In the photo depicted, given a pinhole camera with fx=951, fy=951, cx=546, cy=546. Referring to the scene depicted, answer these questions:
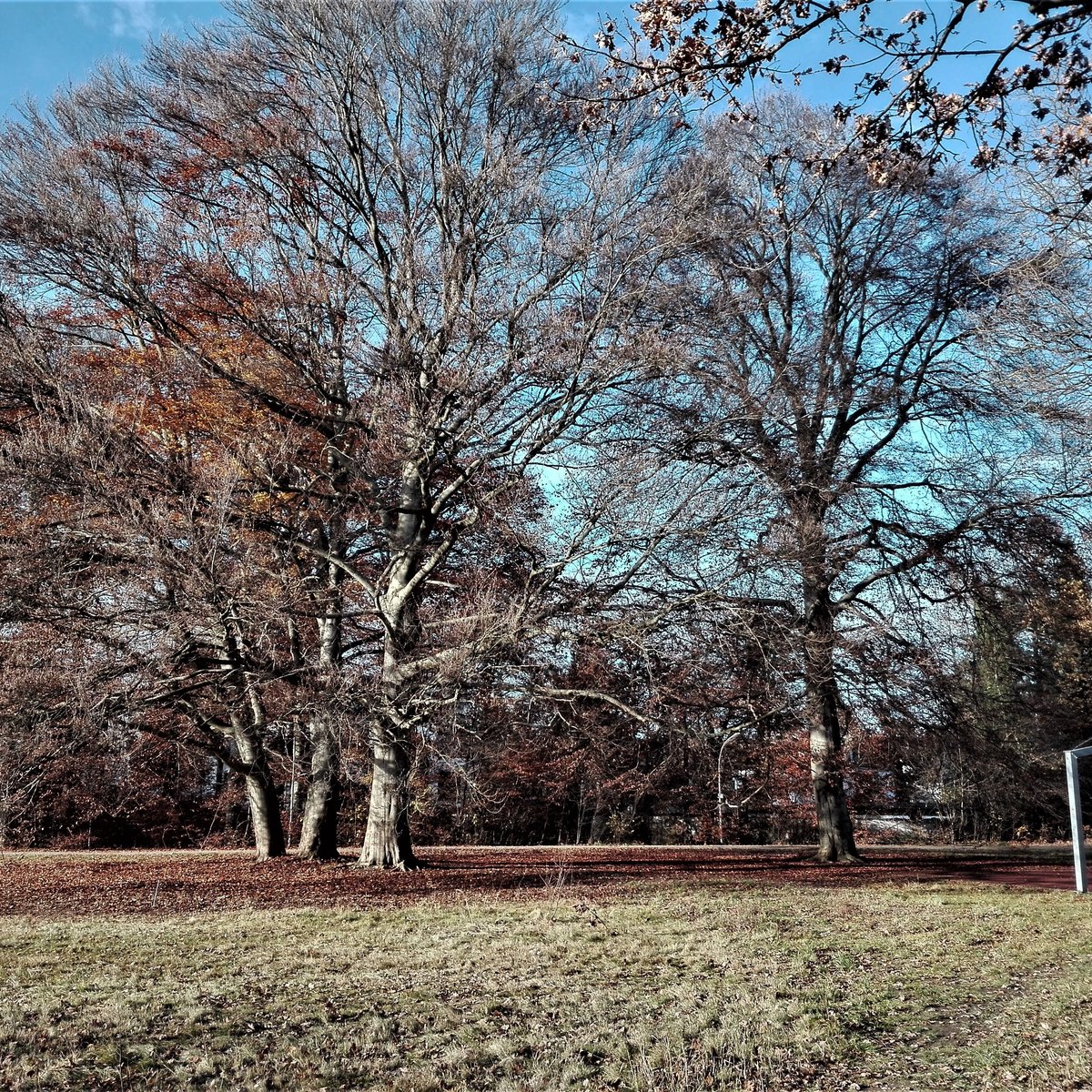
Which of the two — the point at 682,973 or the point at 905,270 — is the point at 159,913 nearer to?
the point at 682,973

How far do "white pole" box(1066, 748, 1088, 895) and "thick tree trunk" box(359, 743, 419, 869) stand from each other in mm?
9370

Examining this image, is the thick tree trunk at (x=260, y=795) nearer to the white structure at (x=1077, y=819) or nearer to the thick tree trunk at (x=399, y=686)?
the thick tree trunk at (x=399, y=686)

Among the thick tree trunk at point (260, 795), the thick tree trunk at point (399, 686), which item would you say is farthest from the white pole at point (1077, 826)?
the thick tree trunk at point (260, 795)

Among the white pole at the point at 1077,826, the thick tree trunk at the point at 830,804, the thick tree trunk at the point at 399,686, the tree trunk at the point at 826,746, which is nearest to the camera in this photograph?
the white pole at the point at 1077,826

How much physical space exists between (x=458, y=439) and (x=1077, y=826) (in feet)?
32.9

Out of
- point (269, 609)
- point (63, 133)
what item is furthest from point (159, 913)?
point (63, 133)

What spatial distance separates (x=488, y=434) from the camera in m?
14.0

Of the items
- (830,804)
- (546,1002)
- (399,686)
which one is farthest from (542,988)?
(830,804)

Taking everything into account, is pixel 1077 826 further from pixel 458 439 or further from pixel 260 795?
pixel 260 795

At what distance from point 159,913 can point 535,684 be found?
5363 millimetres

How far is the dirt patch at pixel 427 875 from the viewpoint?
458 inches

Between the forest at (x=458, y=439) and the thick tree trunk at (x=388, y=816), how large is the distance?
0.23 ft

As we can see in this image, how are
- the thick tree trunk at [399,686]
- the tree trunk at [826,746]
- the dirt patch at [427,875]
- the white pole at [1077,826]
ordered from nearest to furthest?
the dirt patch at [427,875] < the white pole at [1077,826] < the thick tree trunk at [399,686] < the tree trunk at [826,746]

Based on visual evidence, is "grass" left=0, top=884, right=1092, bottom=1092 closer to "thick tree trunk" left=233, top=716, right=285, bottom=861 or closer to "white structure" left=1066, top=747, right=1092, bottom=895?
"white structure" left=1066, top=747, right=1092, bottom=895
